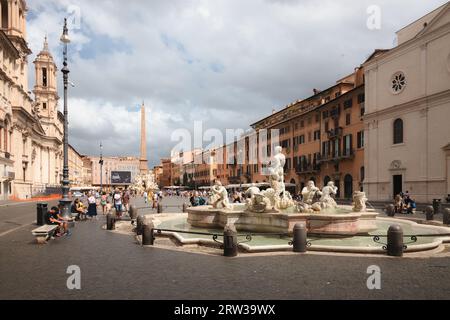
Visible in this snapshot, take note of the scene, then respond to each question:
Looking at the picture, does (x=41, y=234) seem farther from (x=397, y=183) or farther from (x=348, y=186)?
(x=348, y=186)

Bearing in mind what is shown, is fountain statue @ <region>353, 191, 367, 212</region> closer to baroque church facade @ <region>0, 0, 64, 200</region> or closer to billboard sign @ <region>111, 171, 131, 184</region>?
baroque church facade @ <region>0, 0, 64, 200</region>

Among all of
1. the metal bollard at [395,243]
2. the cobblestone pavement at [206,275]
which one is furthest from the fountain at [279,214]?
the cobblestone pavement at [206,275]

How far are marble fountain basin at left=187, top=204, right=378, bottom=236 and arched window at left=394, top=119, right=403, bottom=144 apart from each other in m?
24.8

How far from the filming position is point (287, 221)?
11.2 m

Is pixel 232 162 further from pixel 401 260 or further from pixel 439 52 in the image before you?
pixel 401 260

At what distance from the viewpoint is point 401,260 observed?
819 cm

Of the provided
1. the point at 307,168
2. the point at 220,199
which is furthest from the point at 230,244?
the point at 307,168

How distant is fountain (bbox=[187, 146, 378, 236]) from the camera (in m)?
11.1

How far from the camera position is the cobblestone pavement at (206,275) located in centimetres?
575

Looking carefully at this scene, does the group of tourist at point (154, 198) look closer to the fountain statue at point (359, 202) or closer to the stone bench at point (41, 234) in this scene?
the stone bench at point (41, 234)

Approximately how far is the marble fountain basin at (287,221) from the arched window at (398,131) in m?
24.8

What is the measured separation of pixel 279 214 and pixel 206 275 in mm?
5151
